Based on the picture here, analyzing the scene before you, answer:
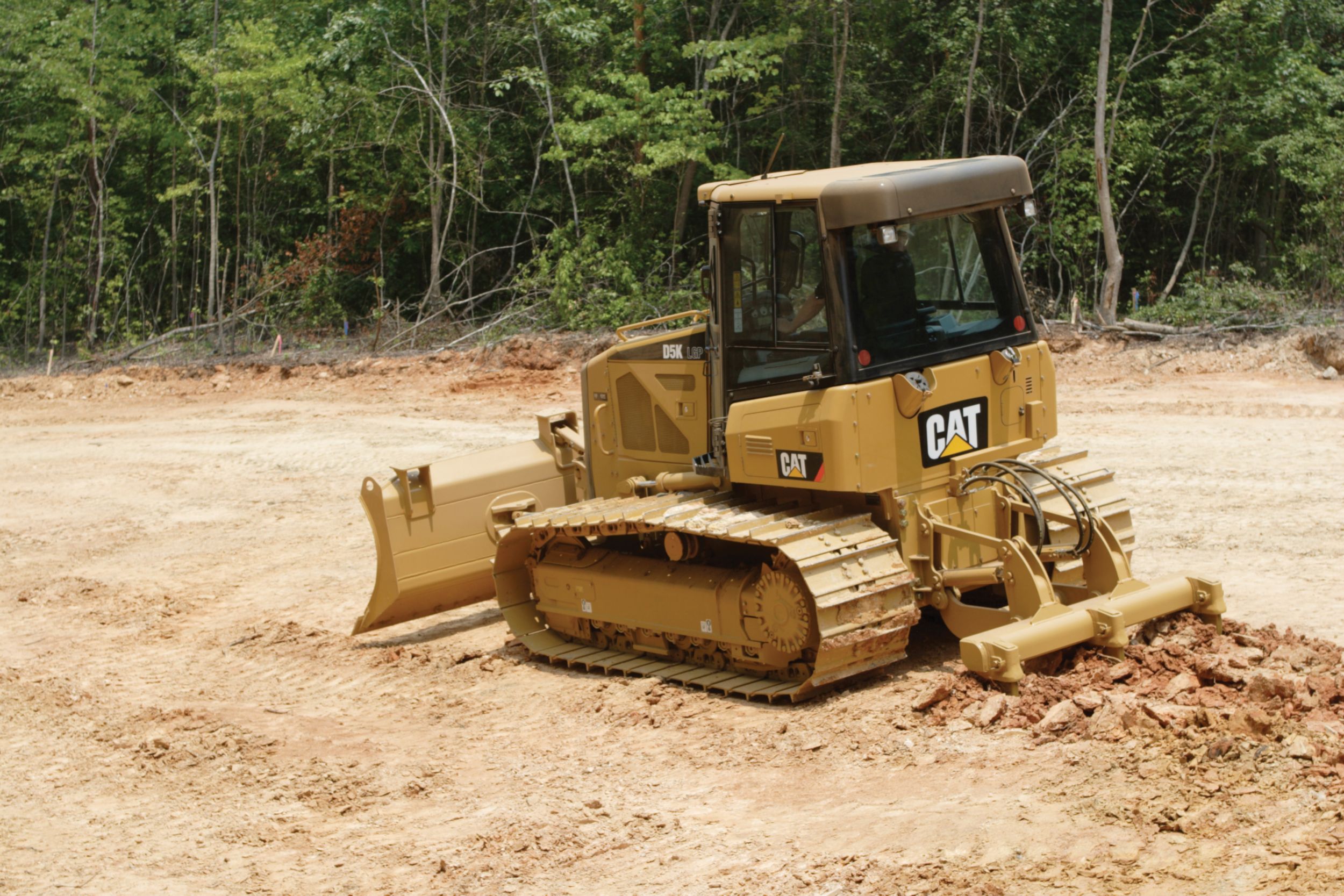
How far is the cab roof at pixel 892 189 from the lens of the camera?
6.96 meters

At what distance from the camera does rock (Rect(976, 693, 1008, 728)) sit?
6.50 m

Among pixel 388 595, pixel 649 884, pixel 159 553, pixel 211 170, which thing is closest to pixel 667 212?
pixel 211 170

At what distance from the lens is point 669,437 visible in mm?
8555

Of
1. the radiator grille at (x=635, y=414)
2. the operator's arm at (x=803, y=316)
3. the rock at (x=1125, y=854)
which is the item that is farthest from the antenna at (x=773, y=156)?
the rock at (x=1125, y=854)

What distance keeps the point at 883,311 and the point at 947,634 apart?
6.68ft

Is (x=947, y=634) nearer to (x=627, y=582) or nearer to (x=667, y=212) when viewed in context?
(x=627, y=582)

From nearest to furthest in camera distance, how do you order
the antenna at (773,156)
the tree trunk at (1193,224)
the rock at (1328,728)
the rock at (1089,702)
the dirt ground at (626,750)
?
1. the dirt ground at (626,750)
2. the rock at (1328,728)
3. the rock at (1089,702)
4. the antenna at (773,156)
5. the tree trunk at (1193,224)

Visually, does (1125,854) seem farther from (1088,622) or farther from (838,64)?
(838,64)

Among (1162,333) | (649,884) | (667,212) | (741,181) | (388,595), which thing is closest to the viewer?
(649,884)

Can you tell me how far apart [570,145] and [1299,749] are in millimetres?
19745

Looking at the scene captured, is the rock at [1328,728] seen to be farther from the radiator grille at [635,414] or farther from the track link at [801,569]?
the radiator grille at [635,414]

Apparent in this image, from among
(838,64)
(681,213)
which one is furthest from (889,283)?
(681,213)

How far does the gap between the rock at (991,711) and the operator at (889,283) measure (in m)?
1.90

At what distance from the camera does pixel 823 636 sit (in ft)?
22.3
